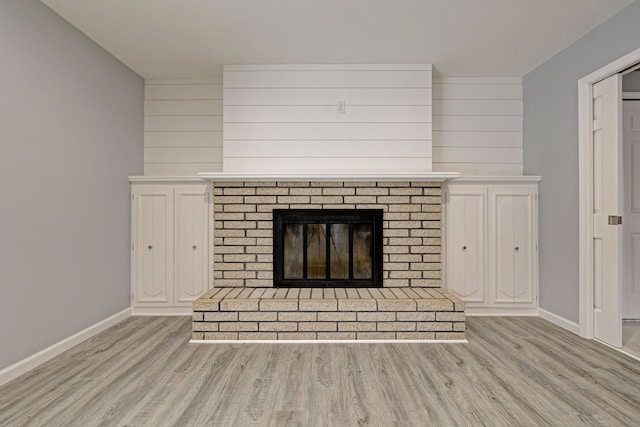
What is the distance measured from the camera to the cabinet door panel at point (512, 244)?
3.85 metres

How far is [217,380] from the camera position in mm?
2383

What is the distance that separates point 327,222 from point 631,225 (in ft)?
9.94

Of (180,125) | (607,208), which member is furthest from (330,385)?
(180,125)

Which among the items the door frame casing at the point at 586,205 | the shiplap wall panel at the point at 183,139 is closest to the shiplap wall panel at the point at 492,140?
the door frame casing at the point at 586,205

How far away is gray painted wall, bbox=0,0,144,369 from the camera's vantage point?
2.41 meters

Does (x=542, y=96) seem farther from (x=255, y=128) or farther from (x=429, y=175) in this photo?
(x=255, y=128)

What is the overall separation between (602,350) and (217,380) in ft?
9.49

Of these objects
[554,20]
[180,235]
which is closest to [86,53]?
[180,235]

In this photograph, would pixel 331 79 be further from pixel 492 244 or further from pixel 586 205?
pixel 586 205

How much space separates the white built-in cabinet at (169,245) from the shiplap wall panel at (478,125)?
2684 mm

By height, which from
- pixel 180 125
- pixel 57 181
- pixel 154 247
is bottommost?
pixel 154 247

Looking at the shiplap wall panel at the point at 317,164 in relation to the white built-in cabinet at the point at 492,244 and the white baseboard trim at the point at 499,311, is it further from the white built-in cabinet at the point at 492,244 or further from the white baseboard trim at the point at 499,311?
the white baseboard trim at the point at 499,311

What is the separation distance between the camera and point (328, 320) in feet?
10.3

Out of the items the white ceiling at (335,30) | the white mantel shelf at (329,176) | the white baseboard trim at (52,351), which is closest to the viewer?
the white baseboard trim at (52,351)
